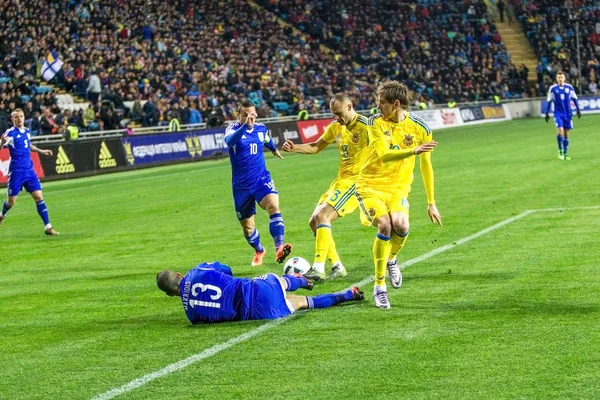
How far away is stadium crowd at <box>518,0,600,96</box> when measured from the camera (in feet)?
209

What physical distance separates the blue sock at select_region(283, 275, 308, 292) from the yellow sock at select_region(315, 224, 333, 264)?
1.32m

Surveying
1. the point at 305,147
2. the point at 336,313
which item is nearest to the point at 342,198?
the point at 305,147

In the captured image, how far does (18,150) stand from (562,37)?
54032 millimetres

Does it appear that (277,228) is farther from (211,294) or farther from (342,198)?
(211,294)

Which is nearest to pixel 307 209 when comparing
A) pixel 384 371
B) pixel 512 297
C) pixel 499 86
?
pixel 512 297

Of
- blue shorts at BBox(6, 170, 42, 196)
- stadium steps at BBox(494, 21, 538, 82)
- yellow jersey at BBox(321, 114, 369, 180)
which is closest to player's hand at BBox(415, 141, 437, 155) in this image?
yellow jersey at BBox(321, 114, 369, 180)

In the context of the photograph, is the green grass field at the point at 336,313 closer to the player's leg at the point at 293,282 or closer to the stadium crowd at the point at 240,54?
the player's leg at the point at 293,282

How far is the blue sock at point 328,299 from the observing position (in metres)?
9.45

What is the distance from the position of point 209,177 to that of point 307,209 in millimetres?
10580

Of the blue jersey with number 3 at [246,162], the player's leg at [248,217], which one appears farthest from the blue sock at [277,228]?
the blue jersey with number 3 at [246,162]

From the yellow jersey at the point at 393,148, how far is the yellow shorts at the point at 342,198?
149cm

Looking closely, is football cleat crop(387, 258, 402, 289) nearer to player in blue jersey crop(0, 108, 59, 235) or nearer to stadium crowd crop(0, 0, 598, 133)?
player in blue jersey crop(0, 108, 59, 235)

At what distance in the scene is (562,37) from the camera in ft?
221

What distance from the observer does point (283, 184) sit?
25.5 m
